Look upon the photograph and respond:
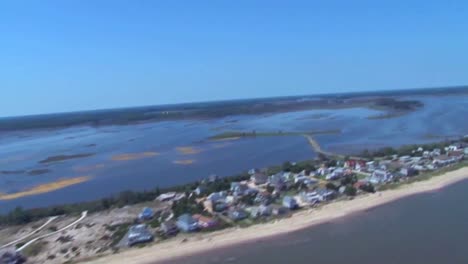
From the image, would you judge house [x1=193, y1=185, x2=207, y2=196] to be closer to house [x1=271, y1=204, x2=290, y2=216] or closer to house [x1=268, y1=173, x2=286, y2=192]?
house [x1=268, y1=173, x2=286, y2=192]

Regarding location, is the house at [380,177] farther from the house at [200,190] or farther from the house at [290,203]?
the house at [200,190]

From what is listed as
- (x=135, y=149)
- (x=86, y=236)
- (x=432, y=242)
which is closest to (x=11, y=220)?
(x=86, y=236)

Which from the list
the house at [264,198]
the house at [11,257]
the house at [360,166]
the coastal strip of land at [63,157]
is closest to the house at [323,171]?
the house at [360,166]

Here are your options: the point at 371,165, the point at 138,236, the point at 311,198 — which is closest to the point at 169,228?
the point at 138,236

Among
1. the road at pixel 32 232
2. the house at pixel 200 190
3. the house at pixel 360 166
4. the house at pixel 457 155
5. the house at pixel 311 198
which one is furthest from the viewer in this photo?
the house at pixel 457 155

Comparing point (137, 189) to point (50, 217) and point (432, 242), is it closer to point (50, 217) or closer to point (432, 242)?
point (50, 217)
